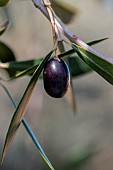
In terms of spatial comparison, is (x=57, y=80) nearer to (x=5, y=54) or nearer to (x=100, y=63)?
(x=100, y=63)

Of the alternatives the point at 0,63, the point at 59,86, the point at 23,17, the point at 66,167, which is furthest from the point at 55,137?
the point at 59,86

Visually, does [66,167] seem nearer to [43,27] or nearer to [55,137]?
[55,137]

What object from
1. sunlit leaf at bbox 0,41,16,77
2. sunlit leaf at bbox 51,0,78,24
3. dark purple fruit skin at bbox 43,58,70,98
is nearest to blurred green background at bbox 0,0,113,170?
sunlit leaf at bbox 0,41,16,77

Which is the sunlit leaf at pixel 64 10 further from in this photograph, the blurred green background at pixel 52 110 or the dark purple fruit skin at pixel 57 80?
the blurred green background at pixel 52 110

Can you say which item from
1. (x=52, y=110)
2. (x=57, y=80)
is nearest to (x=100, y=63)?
(x=57, y=80)

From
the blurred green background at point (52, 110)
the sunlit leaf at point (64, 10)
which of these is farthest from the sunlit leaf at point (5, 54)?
the blurred green background at point (52, 110)
